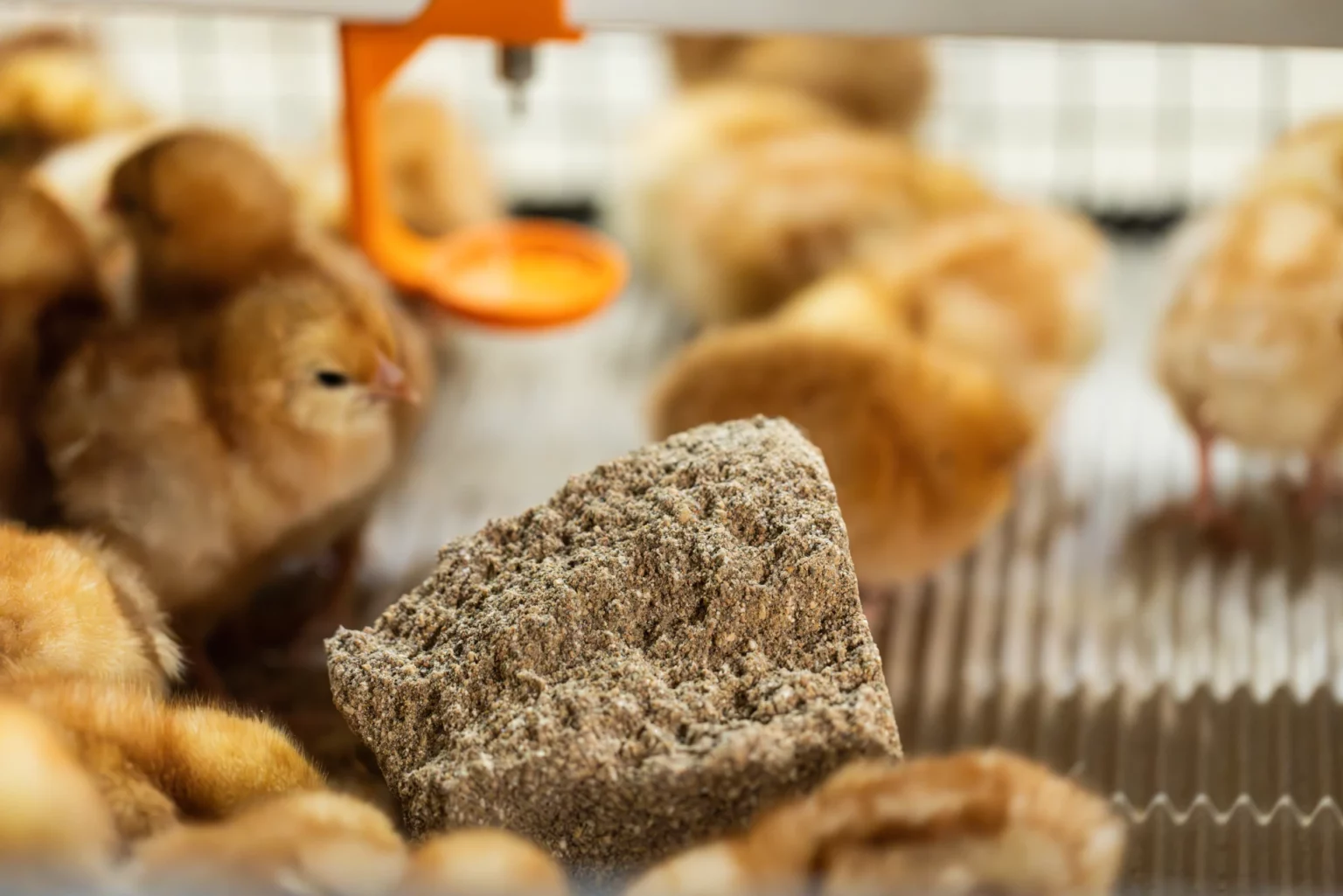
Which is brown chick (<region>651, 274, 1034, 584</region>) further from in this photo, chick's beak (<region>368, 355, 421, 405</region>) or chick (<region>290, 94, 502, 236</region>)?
chick (<region>290, 94, 502, 236</region>)

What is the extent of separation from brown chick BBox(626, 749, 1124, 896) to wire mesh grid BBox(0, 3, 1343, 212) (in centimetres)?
170

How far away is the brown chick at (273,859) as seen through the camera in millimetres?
888

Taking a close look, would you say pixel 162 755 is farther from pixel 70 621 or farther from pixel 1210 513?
pixel 1210 513

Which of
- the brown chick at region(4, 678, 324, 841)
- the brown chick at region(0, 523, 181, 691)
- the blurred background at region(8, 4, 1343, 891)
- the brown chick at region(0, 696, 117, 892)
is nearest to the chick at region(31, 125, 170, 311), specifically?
the blurred background at region(8, 4, 1343, 891)

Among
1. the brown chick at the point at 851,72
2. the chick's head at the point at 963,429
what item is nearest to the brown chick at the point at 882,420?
the chick's head at the point at 963,429

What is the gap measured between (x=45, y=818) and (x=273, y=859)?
133 mm

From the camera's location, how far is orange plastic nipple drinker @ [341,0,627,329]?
1.72 m

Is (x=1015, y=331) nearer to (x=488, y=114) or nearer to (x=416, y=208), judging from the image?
(x=416, y=208)

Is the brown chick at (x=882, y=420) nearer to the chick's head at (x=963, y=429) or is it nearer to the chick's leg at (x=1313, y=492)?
the chick's head at (x=963, y=429)

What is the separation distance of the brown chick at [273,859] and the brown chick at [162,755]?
2.2 inches

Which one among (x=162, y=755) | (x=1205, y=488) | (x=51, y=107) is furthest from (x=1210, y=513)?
(x=51, y=107)

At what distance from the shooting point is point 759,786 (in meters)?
1.00

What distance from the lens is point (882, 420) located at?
163cm

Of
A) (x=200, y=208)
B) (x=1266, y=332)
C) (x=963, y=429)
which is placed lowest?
(x=963, y=429)
